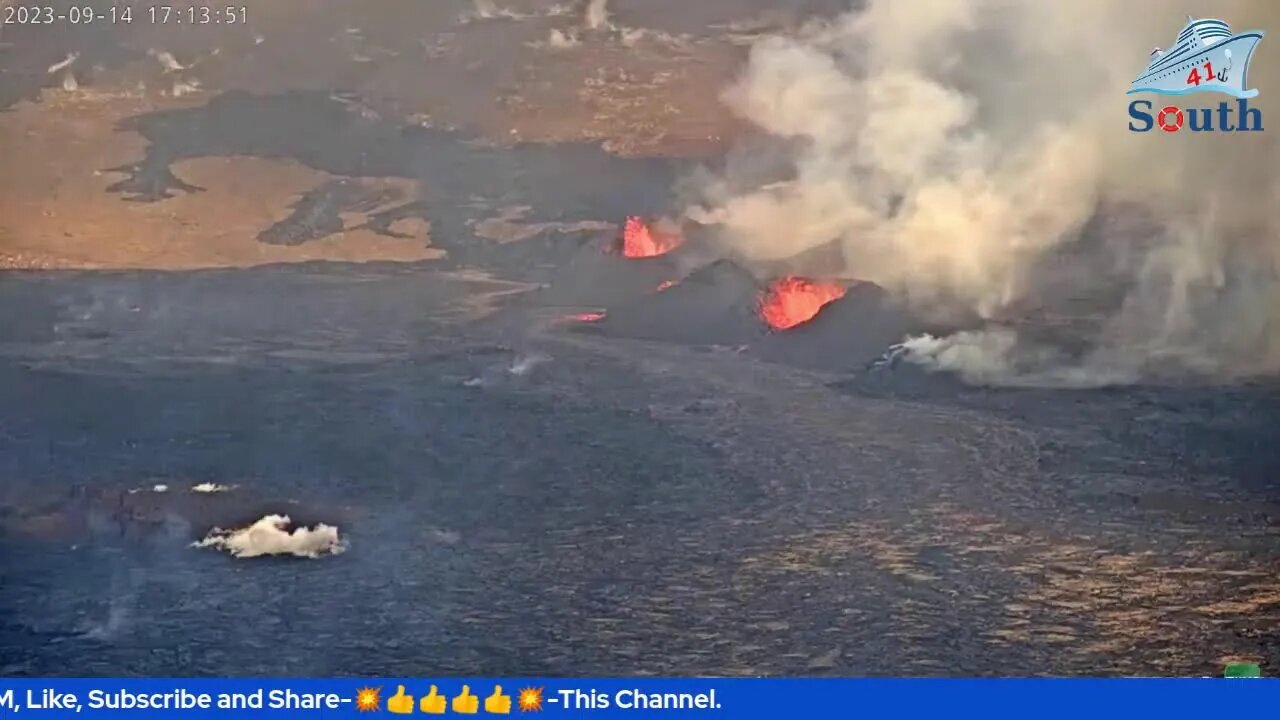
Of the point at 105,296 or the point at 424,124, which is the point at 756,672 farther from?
the point at 105,296

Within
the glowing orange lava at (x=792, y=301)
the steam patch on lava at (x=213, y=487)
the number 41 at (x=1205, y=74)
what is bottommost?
the steam patch on lava at (x=213, y=487)

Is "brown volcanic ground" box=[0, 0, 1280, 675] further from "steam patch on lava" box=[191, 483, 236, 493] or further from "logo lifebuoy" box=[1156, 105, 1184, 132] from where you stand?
"logo lifebuoy" box=[1156, 105, 1184, 132]

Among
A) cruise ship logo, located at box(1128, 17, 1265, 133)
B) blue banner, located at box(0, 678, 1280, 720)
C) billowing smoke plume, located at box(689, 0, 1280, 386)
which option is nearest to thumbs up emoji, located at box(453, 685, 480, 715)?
blue banner, located at box(0, 678, 1280, 720)

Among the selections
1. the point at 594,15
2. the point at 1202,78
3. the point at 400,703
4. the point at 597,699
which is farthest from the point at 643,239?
the point at 1202,78

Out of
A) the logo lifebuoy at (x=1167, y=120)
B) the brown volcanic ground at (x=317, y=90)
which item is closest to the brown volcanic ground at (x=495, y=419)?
the brown volcanic ground at (x=317, y=90)

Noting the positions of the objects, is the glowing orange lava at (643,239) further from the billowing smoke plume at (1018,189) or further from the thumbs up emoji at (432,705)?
the thumbs up emoji at (432,705)

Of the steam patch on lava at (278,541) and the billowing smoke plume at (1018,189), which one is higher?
the billowing smoke plume at (1018,189)

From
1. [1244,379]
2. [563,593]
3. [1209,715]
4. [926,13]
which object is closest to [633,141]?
[926,13]
